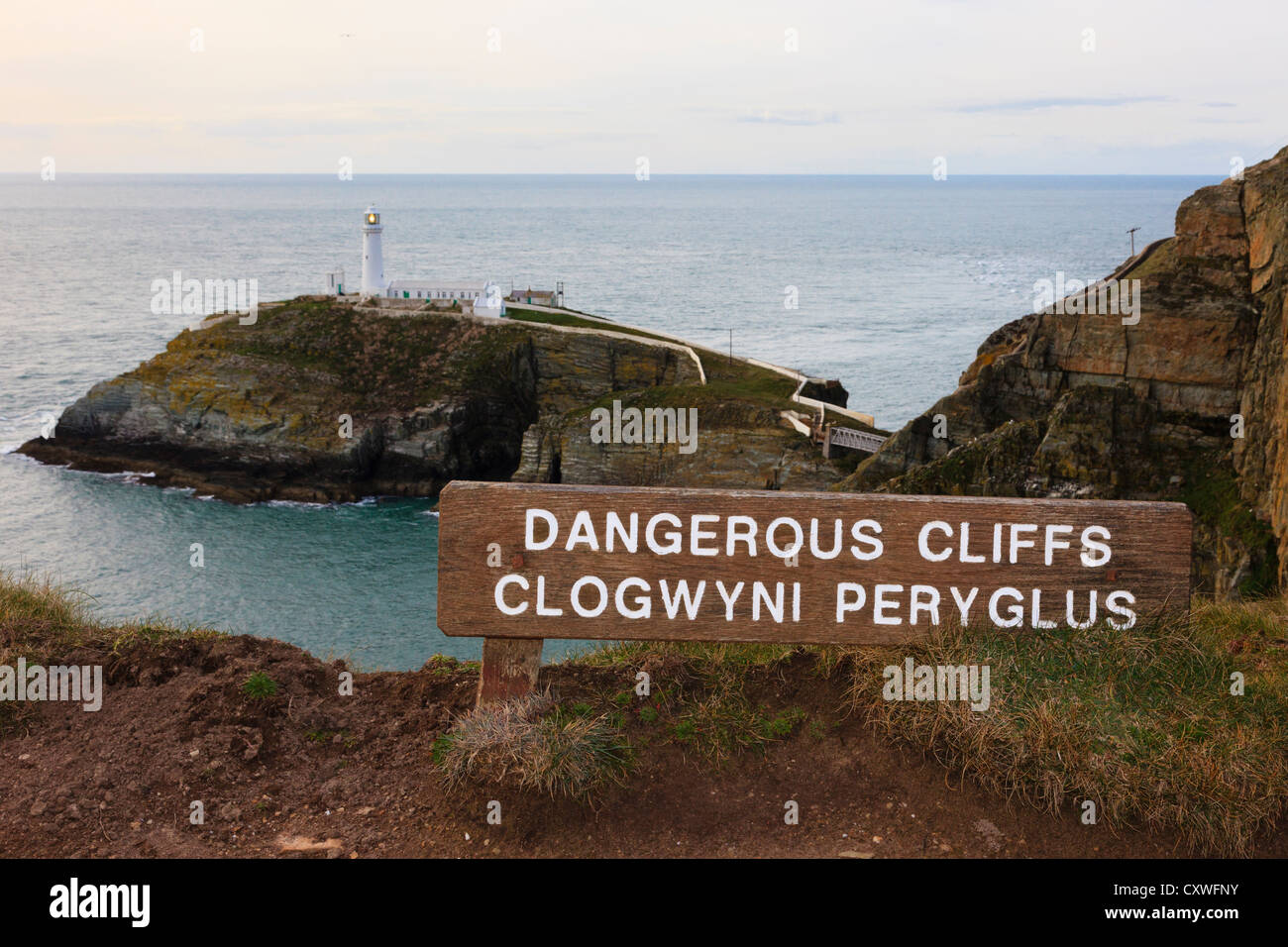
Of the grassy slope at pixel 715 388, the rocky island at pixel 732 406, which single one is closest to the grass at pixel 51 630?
the rocky island at pixel 732 406

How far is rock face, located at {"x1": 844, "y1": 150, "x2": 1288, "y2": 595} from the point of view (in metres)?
19.2

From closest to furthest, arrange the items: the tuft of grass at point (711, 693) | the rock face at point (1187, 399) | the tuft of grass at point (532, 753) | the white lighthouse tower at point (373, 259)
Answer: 1. the tuft of grass at point (532, 753)
2. the tuft of grass at point (711, 693)
3. the rock face at point (1187, 399)
4. the white lighthouse tower at point (373, 259)

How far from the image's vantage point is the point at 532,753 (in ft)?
17.6

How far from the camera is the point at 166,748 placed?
578 centimetres

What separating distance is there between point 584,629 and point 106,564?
37.7 metres

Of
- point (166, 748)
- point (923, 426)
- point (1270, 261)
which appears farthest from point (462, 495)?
point (923, 426)

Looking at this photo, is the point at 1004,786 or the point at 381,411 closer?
the point at 1004,786

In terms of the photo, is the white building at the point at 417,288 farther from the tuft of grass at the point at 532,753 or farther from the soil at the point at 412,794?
the tuft of grass at the point at 532,753

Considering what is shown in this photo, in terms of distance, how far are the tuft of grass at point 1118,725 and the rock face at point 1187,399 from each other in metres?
12.0

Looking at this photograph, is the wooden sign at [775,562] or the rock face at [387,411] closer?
the wooden sign at [775,562]

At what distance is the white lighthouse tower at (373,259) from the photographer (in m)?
66.5

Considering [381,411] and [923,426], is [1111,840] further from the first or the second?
[381,411]

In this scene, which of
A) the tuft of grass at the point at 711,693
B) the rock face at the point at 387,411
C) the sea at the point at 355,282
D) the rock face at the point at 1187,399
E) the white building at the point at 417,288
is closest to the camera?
the tuft of grass at the point at 711,693

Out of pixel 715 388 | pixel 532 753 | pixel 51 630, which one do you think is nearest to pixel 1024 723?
pixel 532 753
